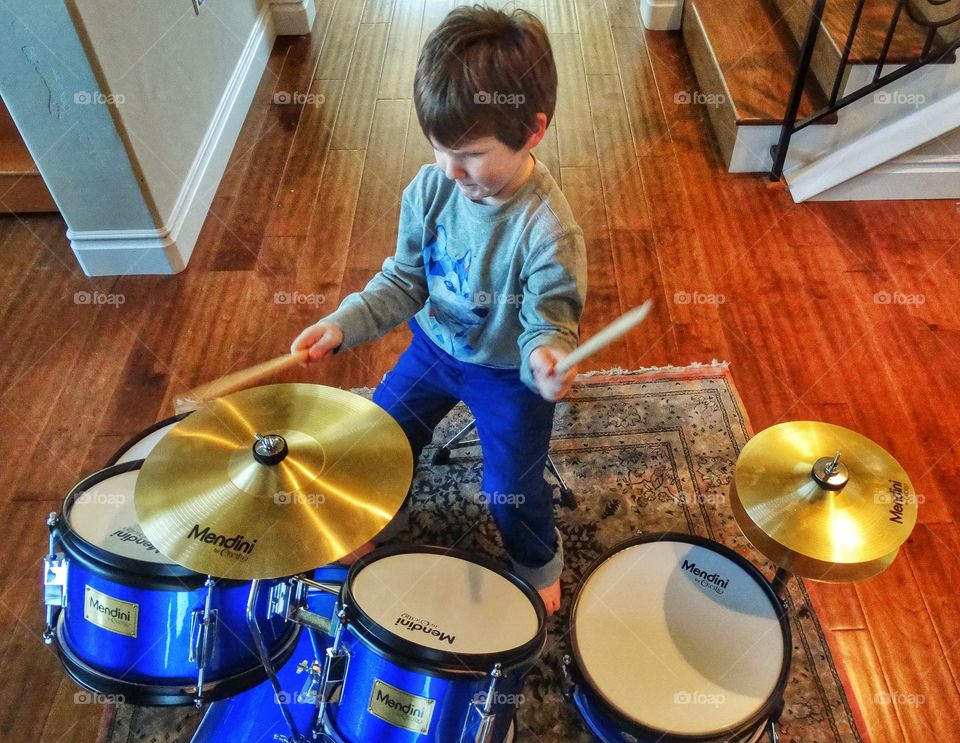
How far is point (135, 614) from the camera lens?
Result: 955 millimetres

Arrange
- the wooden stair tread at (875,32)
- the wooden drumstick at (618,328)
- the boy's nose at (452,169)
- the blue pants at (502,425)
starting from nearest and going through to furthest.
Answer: the wooden drumstick at (618,328), the boy's nose at (452,169), the blue pants at (502,425), the wooden stair tread at (875,32)

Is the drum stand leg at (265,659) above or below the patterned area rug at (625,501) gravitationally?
above

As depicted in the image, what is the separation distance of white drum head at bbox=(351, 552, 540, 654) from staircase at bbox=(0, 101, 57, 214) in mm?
1642

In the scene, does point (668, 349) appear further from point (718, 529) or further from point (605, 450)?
point (718, 529)

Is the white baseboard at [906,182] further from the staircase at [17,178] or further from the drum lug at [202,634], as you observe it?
the staircase at [17,178]

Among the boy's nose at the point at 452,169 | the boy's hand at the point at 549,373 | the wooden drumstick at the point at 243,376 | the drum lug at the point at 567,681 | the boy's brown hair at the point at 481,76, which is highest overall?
the boy's brown hair at the point at 481,76

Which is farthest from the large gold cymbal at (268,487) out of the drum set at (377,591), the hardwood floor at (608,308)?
the hardwood floor at (608,308)

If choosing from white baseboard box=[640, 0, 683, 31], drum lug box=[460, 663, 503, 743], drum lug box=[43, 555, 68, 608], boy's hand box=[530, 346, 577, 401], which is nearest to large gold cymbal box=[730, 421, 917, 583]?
boy's hand box=[530, 346, 577, 401]

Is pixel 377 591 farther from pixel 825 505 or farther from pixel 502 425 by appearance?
pixel 825 505

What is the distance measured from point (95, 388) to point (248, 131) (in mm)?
1070

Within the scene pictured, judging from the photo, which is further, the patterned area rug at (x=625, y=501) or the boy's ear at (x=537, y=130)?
the patterned area rug at (x=625, y=501)

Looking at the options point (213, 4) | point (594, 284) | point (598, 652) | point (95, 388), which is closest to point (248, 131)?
point (213, 4)

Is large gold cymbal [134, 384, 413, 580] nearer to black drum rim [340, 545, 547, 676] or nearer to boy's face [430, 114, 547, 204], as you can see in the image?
black drum rim [340, 545, 547, 676]

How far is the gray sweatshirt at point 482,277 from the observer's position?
108 centimetres
